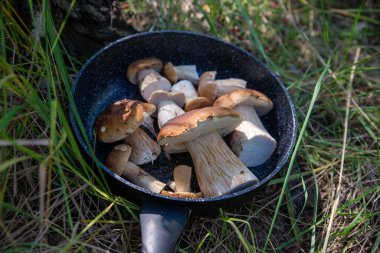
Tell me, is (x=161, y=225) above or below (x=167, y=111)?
below

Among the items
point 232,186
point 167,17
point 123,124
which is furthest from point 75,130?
point 167,17

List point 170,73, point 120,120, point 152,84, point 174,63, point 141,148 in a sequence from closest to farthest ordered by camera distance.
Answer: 1. point 120,120
2. point 141,148
3. point 152,84
4. point 170,73
5. point 174,63

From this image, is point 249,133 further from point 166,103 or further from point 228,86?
point 166,103

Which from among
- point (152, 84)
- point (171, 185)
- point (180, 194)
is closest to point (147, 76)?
point (152, 84)

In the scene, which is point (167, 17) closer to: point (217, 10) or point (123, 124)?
point (217, 10)

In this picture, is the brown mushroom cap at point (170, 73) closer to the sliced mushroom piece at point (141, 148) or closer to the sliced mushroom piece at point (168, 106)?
the sliced mushroom piece at point (168, 106)

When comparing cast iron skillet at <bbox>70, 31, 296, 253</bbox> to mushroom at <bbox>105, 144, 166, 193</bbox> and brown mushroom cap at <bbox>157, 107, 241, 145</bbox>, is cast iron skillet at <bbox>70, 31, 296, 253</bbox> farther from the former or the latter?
brown mushroom cap at <bbox>157, 107, 241, 145</bbox>
